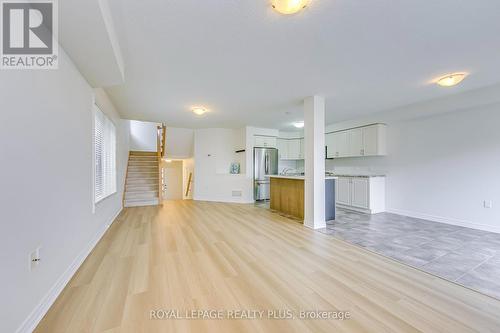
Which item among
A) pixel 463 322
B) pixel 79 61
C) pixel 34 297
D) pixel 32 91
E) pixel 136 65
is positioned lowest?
pixel 463 322

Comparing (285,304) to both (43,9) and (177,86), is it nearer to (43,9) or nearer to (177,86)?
(43,9)

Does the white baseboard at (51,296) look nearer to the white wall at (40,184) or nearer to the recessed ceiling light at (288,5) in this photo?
the white wall at (40,184)

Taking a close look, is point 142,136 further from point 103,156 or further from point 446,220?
point 446,220

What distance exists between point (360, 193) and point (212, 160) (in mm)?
4751

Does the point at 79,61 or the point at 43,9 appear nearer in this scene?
the point at 43,9

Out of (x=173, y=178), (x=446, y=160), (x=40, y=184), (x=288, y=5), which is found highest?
(x=288, y=5)

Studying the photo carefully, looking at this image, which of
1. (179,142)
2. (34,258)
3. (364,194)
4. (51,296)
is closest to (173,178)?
(179,142)

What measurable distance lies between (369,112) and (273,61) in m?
3.71

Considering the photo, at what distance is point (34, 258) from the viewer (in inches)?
60.2

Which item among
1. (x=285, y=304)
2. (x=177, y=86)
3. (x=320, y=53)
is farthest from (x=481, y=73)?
(x=177, y=86)

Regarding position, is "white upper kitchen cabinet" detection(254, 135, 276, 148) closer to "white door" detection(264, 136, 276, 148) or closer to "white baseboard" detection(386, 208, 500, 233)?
"white door" detection(264, 136, 276, 148)

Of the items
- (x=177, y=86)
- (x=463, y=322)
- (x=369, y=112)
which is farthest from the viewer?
(x=369, y=112)

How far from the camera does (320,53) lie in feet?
7.93

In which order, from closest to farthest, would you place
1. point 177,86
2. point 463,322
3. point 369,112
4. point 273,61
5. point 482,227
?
point 463,322 < point 273,61 < point 177,86 < point 482,227 < point 369,112
